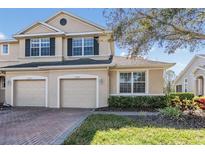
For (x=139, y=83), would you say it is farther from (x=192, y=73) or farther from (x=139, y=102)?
(x=192, y=73)

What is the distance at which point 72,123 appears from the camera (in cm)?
1123

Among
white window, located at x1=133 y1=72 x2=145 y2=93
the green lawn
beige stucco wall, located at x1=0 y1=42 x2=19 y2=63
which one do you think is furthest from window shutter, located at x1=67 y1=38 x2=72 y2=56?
the green lawn

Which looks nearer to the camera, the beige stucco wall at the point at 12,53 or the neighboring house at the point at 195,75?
the beige stucco wall at the point at 12,53

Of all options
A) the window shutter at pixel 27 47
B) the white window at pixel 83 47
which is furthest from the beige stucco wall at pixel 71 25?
the window shutter at pixel 27 47

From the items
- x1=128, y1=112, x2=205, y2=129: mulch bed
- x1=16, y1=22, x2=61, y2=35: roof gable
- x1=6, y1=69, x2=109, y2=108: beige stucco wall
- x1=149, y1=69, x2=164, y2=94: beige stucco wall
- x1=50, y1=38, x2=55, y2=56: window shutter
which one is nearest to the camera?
x1=128, y1=112, x2=205, y2=129: mulch bed

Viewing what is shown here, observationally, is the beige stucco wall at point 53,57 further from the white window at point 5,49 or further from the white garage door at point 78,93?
the white window at point 5,49

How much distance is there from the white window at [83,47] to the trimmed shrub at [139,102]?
514 cm

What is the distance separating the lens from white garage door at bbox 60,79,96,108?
18.3 m

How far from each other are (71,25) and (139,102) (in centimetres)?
942

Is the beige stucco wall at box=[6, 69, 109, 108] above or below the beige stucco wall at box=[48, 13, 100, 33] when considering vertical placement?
below

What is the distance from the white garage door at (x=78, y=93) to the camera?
60.1 ft

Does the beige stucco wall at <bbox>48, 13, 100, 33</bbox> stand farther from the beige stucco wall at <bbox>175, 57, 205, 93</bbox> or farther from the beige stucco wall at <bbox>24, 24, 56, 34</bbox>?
the beige stucco wall at <bbox>175, 57, 205, 93</bbox>

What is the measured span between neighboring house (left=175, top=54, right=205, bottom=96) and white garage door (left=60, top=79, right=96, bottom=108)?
48.1ft
